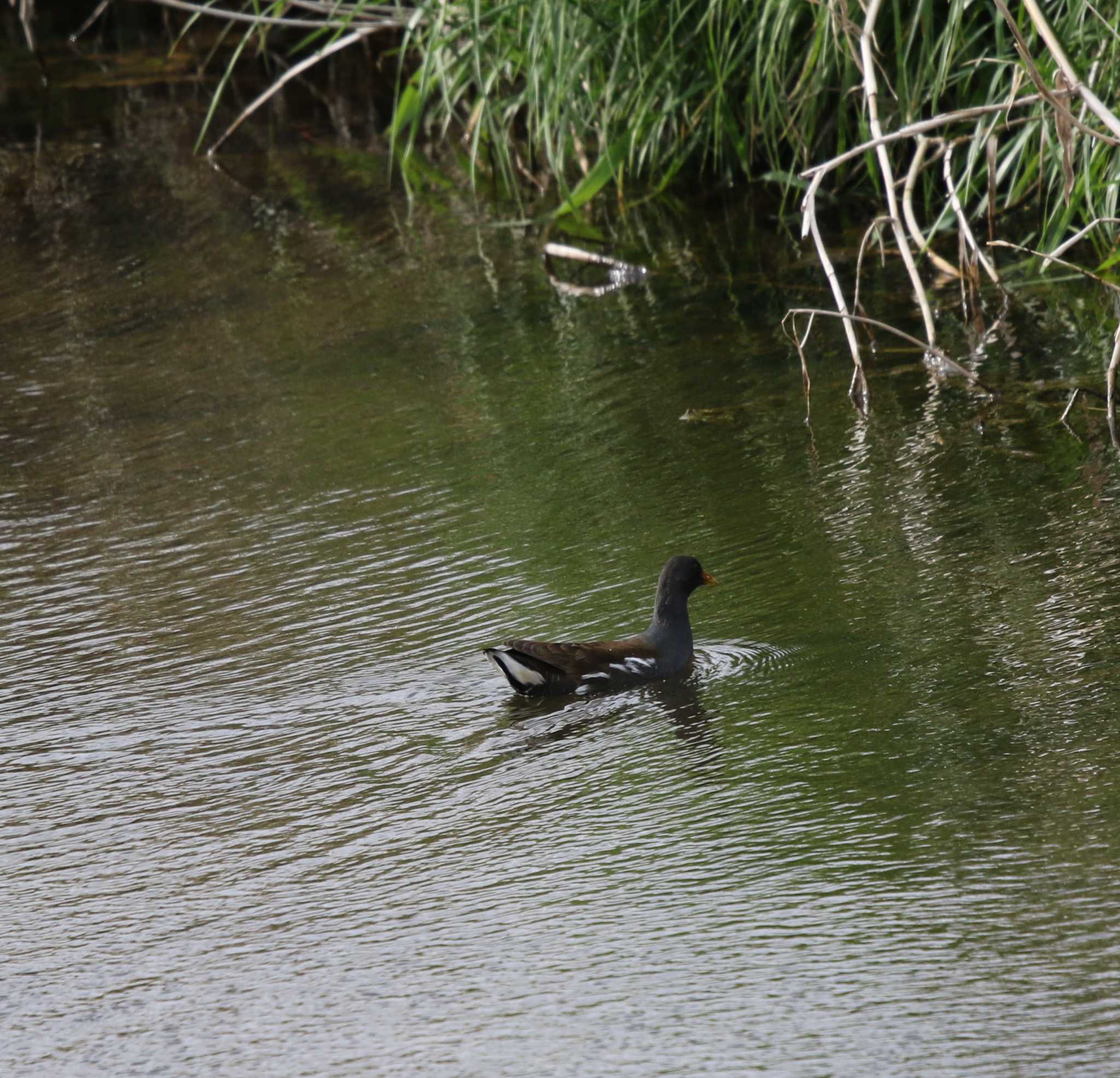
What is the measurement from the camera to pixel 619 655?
5.39 meters

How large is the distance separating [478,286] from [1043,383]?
14.2 ft

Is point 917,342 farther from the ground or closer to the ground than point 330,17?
closer to the ground

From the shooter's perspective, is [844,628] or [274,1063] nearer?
[274,1063]

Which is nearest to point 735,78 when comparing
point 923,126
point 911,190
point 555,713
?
point 911,190

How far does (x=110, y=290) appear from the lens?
11625mm

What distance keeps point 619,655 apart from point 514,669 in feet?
1.33

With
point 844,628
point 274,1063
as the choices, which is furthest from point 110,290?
point 274,1063

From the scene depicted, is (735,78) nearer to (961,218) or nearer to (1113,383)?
(961,218)

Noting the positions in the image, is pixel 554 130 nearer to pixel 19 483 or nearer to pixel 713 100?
pixel 713 100

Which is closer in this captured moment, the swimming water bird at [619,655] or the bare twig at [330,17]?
the swimming water bird at [619,655]

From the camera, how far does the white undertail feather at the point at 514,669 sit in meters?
5.12

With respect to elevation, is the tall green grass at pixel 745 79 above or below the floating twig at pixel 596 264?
above

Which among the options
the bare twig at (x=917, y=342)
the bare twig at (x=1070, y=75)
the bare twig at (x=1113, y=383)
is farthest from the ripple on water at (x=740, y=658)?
the bare twig at (x=1070, y=75)

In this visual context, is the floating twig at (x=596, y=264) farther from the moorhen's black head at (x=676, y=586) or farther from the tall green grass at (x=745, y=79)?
the moorhen's black head at (x=676, y=586)
